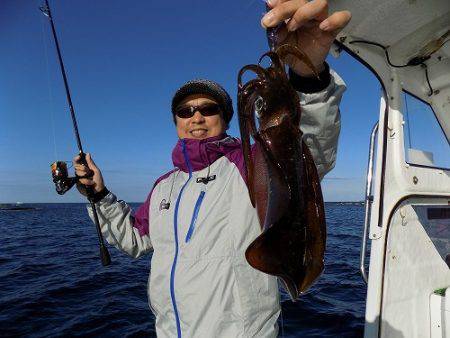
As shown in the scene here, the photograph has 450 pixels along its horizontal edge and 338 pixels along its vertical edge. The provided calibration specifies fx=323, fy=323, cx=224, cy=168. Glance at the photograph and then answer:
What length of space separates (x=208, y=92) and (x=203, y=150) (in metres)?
0.66

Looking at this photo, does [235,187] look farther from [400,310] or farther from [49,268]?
[49,268]

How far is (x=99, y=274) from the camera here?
10.6 m

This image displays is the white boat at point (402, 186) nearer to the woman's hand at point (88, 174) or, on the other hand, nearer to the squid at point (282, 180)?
the squid at point (282, 180)

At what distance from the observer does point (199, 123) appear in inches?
107

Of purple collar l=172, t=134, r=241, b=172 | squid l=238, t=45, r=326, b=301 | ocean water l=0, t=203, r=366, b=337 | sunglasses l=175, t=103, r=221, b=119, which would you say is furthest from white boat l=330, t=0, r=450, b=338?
ocean water l=0, t=203, r=366, b=337

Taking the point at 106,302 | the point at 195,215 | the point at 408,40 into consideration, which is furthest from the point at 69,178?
the point at 106,302

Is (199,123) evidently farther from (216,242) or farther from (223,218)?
(216,242)

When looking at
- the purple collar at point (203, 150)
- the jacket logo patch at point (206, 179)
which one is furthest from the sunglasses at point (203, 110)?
the jacket logo patch at point (206, 179)

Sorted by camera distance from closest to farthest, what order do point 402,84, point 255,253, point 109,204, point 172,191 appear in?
point 255,253 < point 172,191 < point 109,204 < point 402,84

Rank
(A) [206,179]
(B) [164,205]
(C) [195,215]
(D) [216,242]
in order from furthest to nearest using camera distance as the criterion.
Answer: (B) [164,205]
(A) [206,179]
(C) [195,215]
(D) [216,242]

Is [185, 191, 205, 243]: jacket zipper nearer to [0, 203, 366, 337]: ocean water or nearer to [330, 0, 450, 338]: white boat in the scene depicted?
[330, 0, 450, 338]: white boat

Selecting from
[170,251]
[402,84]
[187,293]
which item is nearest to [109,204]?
[170,251]

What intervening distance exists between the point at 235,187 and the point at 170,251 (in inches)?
25.2

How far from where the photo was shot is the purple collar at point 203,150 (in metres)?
2.42
